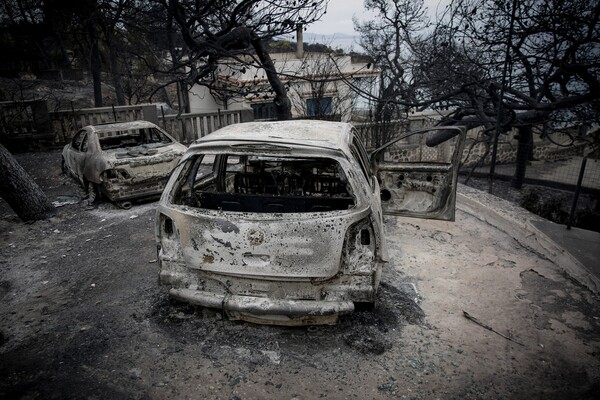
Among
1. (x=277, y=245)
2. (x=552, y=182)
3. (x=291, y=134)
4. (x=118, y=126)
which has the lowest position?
(x=552, y=182)

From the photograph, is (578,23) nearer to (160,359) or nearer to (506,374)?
(506,374)

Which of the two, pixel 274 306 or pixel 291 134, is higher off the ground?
pixel 291 134

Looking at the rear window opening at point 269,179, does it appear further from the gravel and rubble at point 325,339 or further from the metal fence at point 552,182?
the metal fence at point 552,182

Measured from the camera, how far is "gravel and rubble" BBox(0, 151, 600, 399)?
2.70m

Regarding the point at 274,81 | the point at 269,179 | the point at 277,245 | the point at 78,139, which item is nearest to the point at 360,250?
the point at 277,245

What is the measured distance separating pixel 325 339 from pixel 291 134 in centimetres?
186

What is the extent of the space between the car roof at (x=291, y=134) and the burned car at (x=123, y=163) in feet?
11.1

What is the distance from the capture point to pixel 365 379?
8.99 ft

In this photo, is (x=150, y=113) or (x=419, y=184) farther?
(x=150, y=113)

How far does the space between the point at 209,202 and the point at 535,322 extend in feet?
11.0

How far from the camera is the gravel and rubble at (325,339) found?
8.85 ft

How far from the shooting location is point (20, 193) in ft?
20.1

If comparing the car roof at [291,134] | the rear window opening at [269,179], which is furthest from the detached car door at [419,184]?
the car roof at [291,134]

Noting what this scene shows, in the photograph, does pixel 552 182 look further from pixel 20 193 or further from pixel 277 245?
pixel 20 193
